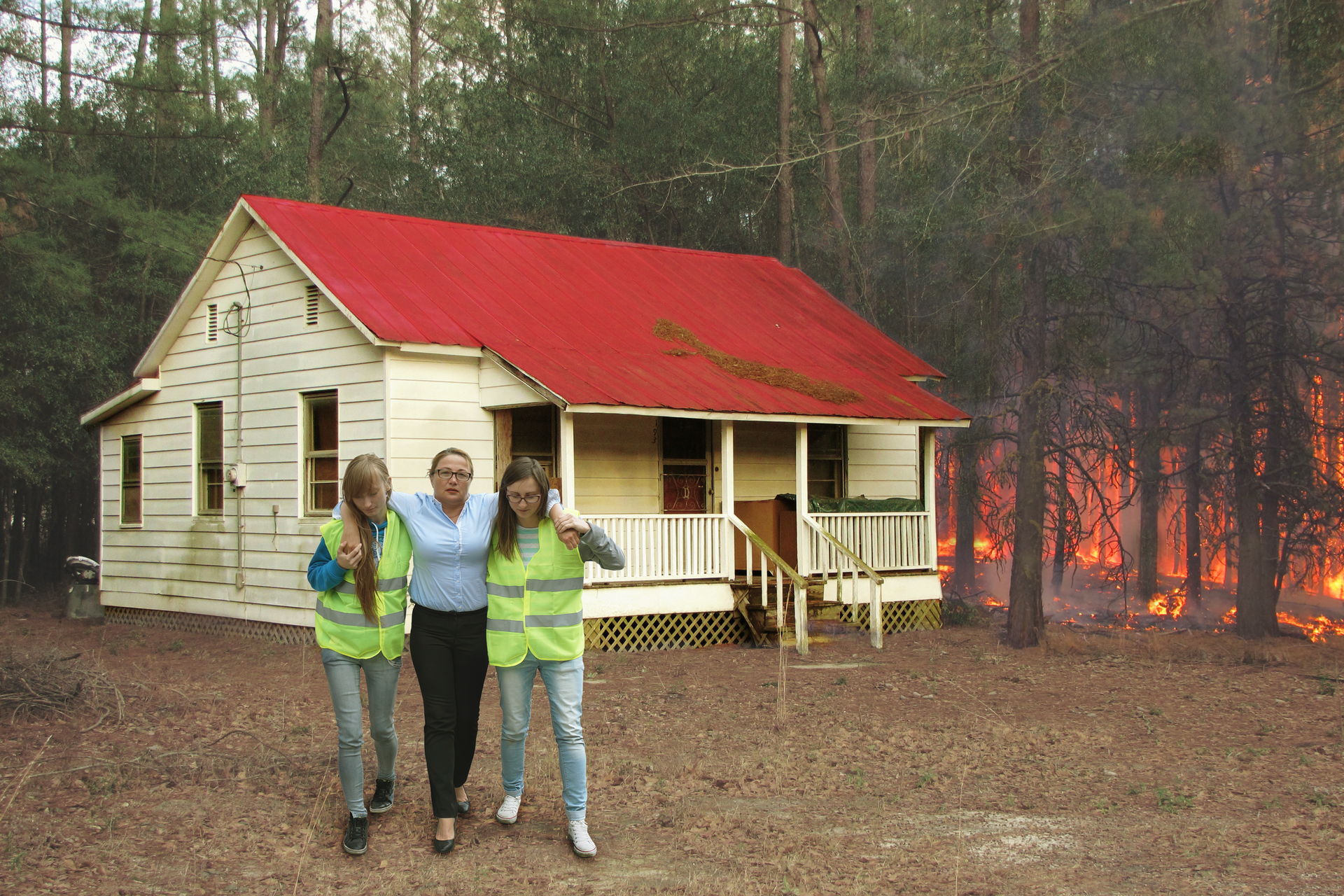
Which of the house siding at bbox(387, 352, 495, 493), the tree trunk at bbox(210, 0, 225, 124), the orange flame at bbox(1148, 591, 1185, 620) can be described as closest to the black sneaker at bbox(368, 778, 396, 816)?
the house siding at bbox(387, 352, 495, 493)

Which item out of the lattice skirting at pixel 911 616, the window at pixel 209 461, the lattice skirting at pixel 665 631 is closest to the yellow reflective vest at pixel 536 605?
the lattice skirting at pixel 665 631

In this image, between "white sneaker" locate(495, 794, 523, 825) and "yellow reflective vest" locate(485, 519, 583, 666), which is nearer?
"yellow reflective vest" locate(485, 519, 583, 666)

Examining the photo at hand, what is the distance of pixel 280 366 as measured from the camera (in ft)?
48.1

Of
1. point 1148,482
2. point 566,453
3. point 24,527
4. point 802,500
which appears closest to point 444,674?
point 566,453

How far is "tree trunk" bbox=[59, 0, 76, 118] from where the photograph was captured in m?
20.6

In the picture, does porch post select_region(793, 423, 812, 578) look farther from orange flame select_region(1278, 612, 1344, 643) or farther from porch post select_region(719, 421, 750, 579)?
orange flame select_region(1278, 612, 1344, 643)

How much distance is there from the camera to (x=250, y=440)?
1498cm

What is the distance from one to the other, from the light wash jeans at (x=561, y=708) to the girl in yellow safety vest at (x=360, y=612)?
1.73ft

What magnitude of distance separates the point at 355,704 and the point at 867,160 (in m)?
19.7

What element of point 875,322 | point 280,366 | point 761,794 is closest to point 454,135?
point 875,322

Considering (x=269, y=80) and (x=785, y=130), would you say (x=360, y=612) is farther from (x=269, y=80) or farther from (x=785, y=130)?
(x=269, y=80)

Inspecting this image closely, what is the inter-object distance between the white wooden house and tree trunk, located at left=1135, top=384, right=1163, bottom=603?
313 cm

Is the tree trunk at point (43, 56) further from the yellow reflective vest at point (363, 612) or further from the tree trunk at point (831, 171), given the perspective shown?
the yellow reflective vest at point (363, 612)

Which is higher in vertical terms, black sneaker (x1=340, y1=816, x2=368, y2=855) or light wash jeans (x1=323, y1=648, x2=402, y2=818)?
light wash jeans (x1=323, y1=648, x2=402, y2=818)
